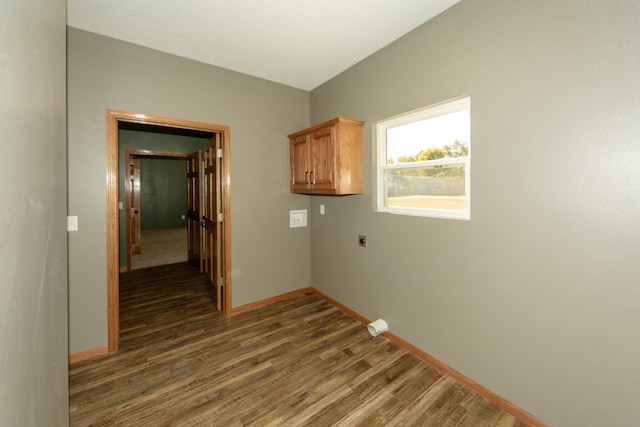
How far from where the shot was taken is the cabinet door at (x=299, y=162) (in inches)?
122

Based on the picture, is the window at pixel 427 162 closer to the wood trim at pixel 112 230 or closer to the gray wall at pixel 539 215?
the gray wall at pixel 539 215

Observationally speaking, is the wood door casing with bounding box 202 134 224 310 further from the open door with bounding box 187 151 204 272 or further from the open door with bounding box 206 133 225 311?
the open door with bounding box 187 151 204 272

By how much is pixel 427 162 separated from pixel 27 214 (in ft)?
7.78

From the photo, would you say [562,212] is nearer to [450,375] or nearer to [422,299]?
[422,299]

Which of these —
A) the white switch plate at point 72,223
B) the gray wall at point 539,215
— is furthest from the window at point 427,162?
the white switch plate at point 72,223

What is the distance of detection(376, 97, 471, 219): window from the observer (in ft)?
6.85

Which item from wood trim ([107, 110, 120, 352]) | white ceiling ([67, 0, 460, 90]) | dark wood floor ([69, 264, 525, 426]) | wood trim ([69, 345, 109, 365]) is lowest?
dark wood floor ([69, 264, 525, 426])

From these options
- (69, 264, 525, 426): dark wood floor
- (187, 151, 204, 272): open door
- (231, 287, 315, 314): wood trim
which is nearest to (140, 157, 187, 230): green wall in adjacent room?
(187, 151, 204, 272): open door

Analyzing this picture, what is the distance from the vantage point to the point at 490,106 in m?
1.82

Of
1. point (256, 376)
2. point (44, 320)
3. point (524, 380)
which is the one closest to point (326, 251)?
point (256, 376)

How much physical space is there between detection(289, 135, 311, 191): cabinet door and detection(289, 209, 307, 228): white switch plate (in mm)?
352

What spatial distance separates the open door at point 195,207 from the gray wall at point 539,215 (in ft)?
11.2

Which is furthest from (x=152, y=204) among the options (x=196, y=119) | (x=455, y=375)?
(x=455, y=375)

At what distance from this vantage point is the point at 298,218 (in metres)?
3.61
